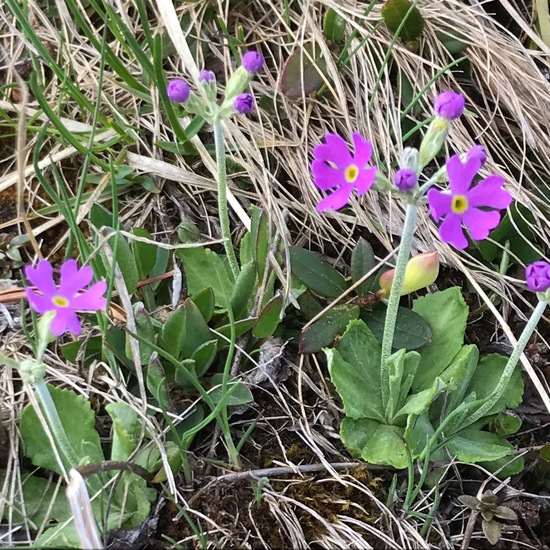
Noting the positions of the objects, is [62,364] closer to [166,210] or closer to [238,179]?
[166,210]

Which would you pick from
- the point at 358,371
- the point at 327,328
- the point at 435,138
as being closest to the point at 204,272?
the point at 327,328

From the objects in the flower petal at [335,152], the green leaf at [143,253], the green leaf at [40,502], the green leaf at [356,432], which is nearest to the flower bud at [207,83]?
the flower petal at [335,152]

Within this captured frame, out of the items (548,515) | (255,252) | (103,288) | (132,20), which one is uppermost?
(132,20)

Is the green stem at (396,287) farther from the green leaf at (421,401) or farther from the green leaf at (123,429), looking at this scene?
the green leaf at (123,429)

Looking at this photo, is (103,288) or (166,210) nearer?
(103,288)

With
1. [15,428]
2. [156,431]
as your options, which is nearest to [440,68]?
[156,431]

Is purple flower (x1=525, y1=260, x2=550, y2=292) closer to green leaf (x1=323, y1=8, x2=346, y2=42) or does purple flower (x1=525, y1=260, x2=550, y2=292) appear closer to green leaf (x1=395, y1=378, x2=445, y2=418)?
green leaf (x1=395, y1=378, x2=445, y2=418)

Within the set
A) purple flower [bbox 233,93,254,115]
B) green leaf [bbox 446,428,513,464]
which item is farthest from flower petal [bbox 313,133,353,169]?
green leaf [bbox 446,428,513,464]
